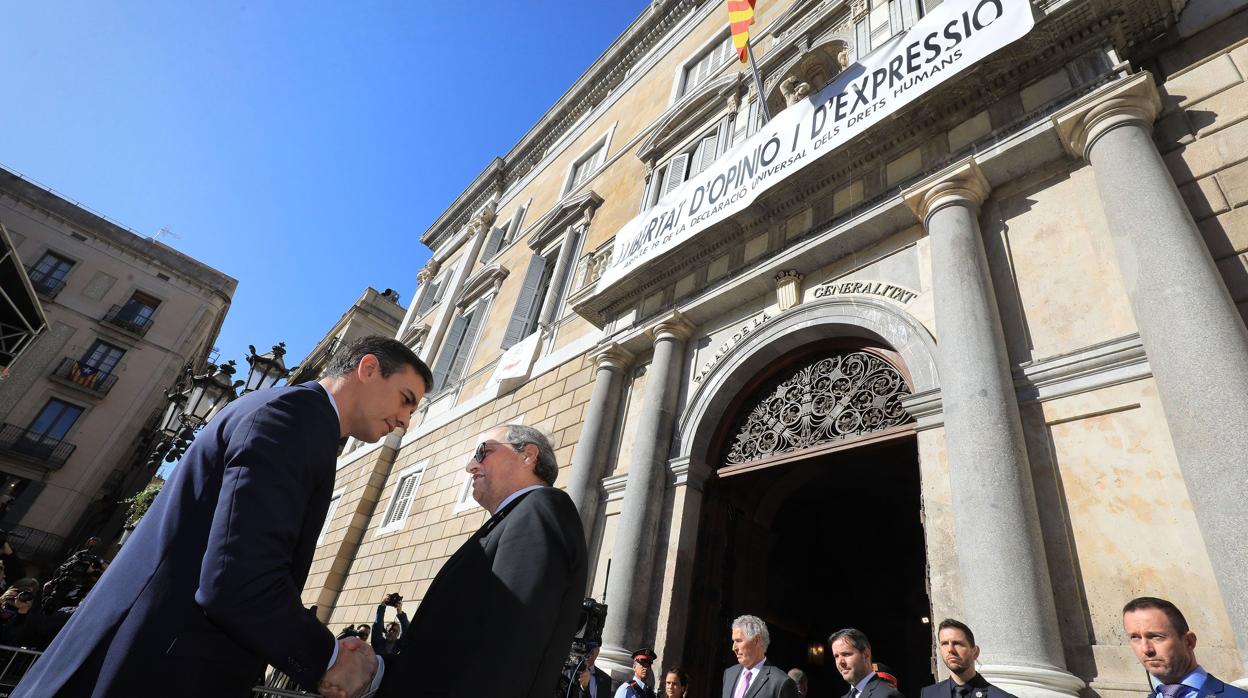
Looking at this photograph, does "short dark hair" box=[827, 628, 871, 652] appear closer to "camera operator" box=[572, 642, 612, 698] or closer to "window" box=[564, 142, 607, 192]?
"camera operator" box=[572, 642, 612, 698]

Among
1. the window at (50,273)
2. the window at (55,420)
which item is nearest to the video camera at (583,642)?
the window at (55,420)

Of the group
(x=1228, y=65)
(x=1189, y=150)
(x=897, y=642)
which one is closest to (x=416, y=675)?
(x=1189, y=150)

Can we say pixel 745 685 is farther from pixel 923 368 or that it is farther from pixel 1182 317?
pixel 1182 317

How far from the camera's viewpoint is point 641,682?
4.63 metres

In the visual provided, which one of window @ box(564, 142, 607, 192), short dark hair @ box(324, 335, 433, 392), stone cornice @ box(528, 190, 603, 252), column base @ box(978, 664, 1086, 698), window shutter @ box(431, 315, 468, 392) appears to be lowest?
column base @ box(978, 664, 1086, 698)

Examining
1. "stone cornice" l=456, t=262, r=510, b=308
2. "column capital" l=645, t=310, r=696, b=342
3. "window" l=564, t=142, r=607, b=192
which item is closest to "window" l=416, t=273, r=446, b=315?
"stone cornice" l=456, t=262, r=510, b=308

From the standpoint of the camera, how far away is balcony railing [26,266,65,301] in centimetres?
2617

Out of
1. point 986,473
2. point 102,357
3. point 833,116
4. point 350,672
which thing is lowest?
point 350,672

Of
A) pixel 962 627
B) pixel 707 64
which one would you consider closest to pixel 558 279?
pixel 707 64

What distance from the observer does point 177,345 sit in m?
29.7

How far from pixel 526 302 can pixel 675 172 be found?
413 centimetres

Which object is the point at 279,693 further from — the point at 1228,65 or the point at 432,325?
the point at 432,325

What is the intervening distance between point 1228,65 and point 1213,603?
3.85m

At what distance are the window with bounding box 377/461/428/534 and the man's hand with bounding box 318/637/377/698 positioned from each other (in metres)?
10.2
